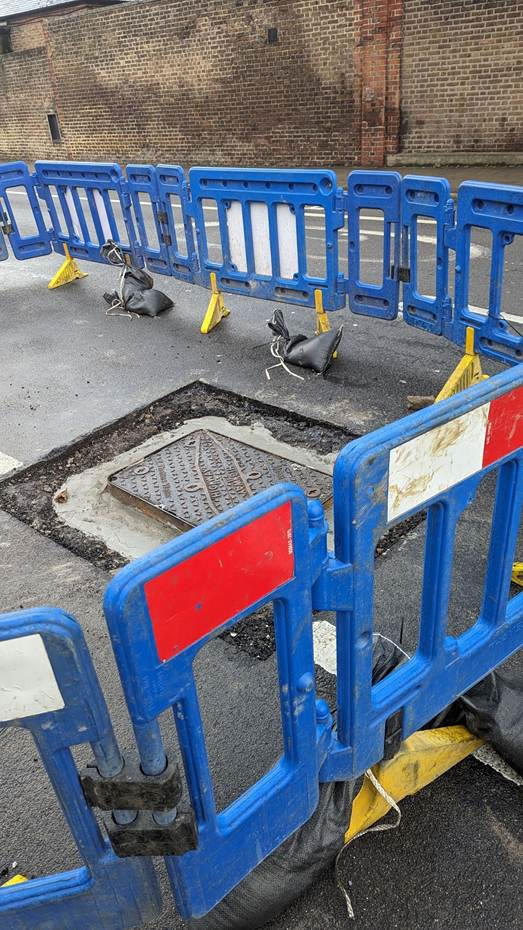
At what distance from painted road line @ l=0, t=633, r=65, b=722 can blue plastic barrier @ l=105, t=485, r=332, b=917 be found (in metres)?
0.13

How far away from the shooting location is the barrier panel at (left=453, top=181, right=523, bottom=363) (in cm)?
400

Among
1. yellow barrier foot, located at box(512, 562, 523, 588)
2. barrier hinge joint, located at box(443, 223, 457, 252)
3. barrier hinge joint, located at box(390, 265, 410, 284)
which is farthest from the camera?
barrier hinge joint, located at box(390, 265, 410, 284)

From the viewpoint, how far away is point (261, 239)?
598cm

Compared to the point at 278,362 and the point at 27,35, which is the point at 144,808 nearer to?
the point at 278,362

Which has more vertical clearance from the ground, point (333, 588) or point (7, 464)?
point (333, 588)

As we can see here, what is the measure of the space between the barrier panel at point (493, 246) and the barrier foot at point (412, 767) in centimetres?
263

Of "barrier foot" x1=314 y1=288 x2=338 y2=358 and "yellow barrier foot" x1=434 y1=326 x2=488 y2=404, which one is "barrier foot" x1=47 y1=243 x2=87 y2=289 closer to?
"barrier foot" x1=314 y1=288 x2=338 y2=358

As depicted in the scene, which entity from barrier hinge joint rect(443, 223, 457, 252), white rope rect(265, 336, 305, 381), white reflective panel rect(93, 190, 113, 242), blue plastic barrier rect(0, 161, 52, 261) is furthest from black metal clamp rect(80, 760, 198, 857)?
blue plastic barrier rect(0, 161, 52, 261)

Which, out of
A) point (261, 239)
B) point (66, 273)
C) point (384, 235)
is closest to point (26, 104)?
point (66, 273)

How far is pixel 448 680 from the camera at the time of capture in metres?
2.09

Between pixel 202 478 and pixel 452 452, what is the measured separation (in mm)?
2453

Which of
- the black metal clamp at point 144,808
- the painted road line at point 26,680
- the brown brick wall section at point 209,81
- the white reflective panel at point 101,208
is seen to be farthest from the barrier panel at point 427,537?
the brown brick wall section at point 209,81

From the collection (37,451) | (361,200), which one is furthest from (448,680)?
(361,200)

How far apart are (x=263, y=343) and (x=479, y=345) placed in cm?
226
